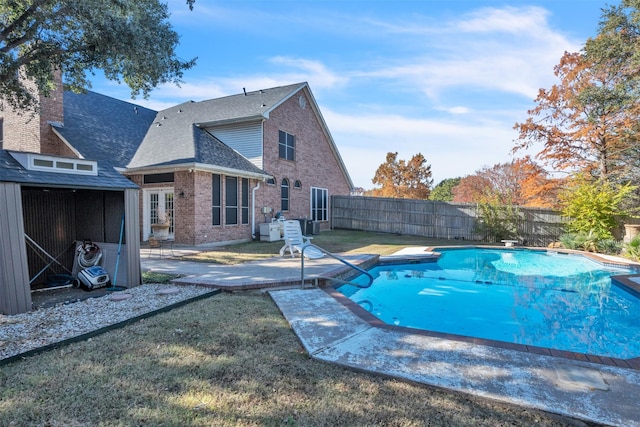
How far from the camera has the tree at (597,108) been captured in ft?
45.3

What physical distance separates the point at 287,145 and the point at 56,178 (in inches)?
468

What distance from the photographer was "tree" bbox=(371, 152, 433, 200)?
31453 millimetres

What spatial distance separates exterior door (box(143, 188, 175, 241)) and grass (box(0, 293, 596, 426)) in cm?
942

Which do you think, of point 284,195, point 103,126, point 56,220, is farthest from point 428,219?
point 103,126

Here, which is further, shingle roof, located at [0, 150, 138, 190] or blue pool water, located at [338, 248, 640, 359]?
blue pool water, located at [338, 248, 640, 359]

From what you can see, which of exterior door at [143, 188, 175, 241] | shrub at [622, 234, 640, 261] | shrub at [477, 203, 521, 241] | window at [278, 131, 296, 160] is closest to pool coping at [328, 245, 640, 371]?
shrub at [622, 234, 640, 261]

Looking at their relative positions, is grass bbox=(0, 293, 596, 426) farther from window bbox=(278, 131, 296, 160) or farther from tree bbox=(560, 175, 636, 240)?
tree bbox=(560, 175, 636, 240)

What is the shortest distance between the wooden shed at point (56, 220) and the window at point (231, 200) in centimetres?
591

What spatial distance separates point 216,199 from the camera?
40.8ft

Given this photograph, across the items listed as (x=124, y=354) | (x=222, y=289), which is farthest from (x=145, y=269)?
(x=124, y=354)

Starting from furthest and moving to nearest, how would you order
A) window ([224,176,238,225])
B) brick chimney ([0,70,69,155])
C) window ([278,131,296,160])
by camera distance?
1. window ([278,131,296,160])
2. window ([224,176,238,225])
3. brick chimney ([0,70,69,155])

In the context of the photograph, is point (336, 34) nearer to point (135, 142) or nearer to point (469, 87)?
point (469, 87)

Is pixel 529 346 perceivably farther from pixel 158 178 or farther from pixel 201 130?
pixel 201 130

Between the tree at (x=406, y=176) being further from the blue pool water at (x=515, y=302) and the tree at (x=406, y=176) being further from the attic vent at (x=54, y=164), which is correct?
the attic vent at (x=54, y=164)
